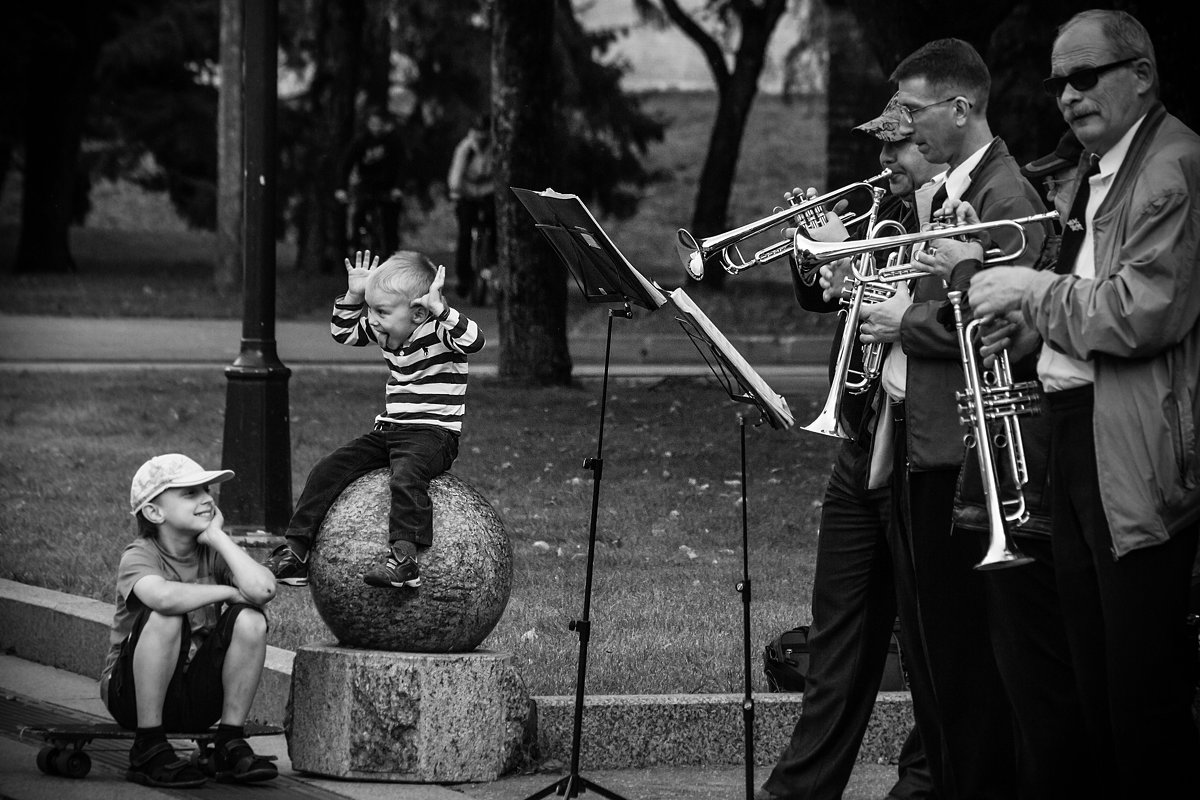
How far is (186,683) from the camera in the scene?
557 centimetres

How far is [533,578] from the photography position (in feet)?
26.3

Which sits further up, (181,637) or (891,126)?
(891,126)

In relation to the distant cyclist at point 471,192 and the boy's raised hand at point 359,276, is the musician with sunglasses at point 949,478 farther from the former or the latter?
the distant cyclist at point 471,192

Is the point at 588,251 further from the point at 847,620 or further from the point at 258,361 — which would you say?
the point at 258,361

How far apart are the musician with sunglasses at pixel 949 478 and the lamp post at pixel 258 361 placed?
4366 mm

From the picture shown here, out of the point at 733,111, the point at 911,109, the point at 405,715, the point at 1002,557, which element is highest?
the point at 733,111

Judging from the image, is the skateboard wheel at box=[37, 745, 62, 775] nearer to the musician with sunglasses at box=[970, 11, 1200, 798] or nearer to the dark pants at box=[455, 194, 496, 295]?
the musician with sunglasses at box=[970, 11, 1200, 798]

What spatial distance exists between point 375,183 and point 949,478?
1805 cm

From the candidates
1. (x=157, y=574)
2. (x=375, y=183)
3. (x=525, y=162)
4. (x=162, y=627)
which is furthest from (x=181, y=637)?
(x=375, y=183)

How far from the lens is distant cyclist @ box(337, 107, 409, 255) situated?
22.2m

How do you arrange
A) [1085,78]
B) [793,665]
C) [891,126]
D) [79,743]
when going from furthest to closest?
[793,665], [79,743], [891,126], [1085,78]

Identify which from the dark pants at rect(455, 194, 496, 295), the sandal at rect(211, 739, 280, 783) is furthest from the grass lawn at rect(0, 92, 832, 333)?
the sandal at rect(211, 739, 280, 783)

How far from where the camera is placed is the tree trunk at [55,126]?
2788cm

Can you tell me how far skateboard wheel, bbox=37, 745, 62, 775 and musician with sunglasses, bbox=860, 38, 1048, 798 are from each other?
2690 mm
